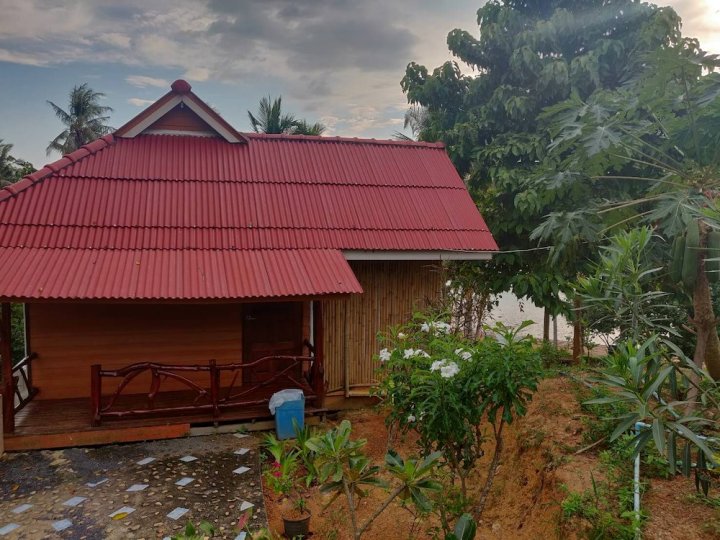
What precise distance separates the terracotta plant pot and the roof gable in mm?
7102

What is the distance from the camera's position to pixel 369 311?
8.59 m

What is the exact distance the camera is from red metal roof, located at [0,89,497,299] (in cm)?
671

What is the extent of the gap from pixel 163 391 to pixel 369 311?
377 cm

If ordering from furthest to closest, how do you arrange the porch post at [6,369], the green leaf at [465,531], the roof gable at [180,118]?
the roof gable at [180,118], the porch post at [6,369], the green leaf at [465,531]

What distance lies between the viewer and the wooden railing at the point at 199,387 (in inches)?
257

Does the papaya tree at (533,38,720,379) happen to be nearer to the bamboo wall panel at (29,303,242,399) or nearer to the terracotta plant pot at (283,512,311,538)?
the terracotta plant pot at (283,512,311,538)

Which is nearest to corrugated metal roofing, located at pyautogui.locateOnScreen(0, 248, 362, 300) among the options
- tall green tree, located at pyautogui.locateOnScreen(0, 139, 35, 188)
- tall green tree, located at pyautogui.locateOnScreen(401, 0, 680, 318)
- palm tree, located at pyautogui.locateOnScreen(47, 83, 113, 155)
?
tall green tree, located at pyautogui.locateOnScreen(401, 0, 680, 318)

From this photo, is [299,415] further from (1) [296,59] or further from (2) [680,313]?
(1) [296,59]

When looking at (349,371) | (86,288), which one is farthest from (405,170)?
(86,288)

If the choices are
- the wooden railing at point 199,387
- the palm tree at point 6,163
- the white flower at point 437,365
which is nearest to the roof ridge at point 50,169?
the wooden railing at point 199,387

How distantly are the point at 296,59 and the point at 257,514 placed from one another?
43.5 feet

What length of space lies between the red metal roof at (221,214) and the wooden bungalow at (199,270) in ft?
0.10

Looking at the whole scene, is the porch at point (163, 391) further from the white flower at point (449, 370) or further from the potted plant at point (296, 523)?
the white flower at point (449, 370)

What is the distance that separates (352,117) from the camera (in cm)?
1833
